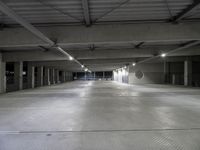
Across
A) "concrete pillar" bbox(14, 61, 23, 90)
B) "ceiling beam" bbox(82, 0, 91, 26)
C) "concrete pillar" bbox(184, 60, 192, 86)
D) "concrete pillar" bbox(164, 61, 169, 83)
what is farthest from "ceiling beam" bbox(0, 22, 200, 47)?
"concrete pillar" bbox(164, 61, 169, 83)

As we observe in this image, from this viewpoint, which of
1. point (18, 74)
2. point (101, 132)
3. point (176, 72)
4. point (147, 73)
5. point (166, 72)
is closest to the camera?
point (101, 132)

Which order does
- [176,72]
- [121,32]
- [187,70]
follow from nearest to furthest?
1. [121,32]
2. [187,70]
3. [176,72]

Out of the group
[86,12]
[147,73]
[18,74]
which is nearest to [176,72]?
[147,73]

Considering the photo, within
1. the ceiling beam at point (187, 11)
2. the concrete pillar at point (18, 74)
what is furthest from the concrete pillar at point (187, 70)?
the concrete pillar at point (18, 74)

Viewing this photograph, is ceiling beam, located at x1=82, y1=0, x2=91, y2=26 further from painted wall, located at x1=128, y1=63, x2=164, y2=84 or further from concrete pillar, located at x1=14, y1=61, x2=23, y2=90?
painted wall, located at x1=128, y1=63, x2=164, y2=84

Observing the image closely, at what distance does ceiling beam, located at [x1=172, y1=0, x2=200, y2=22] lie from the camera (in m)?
4.81

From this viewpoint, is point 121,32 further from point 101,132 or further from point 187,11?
point 101,132

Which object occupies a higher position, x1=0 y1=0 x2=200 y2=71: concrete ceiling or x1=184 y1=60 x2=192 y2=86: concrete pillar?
x1=0 y1=0 x2=200 y2=71: concrete ceiling

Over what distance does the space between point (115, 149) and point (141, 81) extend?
21.7m

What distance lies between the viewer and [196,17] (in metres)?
6.00

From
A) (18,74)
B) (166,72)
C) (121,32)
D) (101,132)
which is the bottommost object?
(101,132)

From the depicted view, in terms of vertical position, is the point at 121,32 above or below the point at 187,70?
above

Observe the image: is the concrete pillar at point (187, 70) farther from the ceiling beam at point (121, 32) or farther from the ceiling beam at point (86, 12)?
the ceiling beam at point (86, 12)

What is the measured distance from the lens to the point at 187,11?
5270 millimetres
